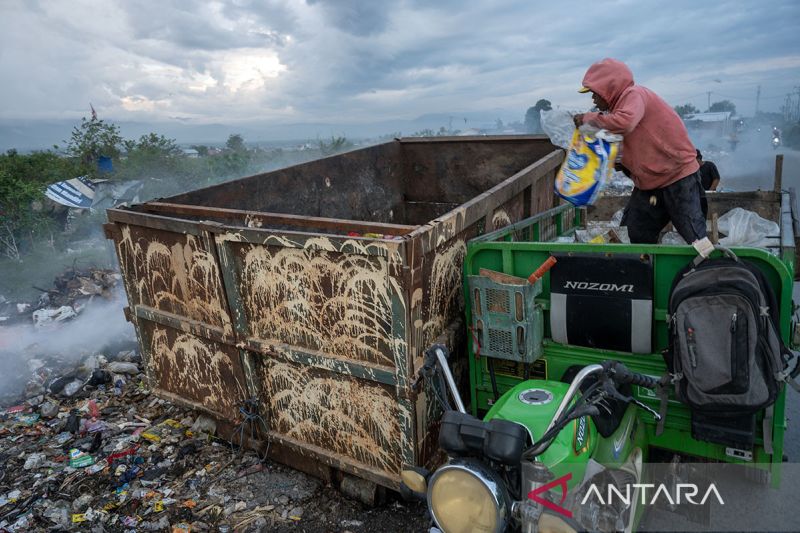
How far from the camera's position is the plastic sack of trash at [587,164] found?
3074 mm

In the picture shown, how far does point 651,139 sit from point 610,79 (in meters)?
0.46

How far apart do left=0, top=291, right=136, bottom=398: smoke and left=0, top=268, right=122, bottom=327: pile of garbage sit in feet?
0.49

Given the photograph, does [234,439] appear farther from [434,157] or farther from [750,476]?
[434,157]

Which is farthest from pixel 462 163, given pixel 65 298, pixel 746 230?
pixel 65 298

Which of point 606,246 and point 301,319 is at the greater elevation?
point 606,246

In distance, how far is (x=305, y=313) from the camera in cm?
267

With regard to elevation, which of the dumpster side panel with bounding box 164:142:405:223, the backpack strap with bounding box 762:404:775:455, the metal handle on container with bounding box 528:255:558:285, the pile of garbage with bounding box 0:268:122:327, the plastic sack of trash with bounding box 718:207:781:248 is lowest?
the pile of garbage with bounding box 0:268:122:327

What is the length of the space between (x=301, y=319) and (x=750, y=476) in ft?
7.78

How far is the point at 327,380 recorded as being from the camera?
2732mm

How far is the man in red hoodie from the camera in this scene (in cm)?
305

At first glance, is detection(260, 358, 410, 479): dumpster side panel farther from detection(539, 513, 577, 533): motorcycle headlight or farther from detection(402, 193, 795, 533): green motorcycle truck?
detection(539, 513, 577, 533): motorcycle headlight

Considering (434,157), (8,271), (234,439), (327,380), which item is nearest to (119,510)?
(234,439)

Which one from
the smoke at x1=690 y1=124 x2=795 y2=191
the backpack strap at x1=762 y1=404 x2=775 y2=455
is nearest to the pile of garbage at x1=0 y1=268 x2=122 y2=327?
the backpack strap at x1=762 y1=404 x2=775 y2=455

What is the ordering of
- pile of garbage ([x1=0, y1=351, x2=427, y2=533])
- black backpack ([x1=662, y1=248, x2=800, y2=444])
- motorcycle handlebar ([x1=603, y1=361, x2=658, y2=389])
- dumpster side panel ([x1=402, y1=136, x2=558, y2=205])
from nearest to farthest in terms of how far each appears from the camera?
1. motorcycle handlebar ([x1=603, y1=361, x2=658, y2=389])
2. black backpack ([x1=662, y1=248, x2=800, y2=444])
3. pile of garbage ([x1=0, y1=351, x2=427, y2=533])
4. dumpster side panel ([x1=402, y1=136, x2=558, y2=205])
